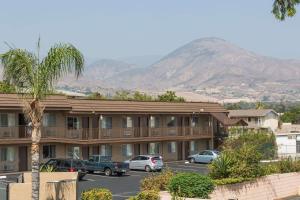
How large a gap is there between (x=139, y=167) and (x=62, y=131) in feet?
23.3

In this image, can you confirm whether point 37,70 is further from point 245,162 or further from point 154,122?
point 154,122

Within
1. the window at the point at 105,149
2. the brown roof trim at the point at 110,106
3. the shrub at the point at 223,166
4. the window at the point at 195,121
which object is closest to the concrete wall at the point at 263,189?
the shrub at the point at 223,166

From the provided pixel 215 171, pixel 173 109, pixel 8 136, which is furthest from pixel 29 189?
pixel 173 109

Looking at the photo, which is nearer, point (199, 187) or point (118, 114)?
point (199, 187)

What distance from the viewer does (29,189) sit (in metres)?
26.2

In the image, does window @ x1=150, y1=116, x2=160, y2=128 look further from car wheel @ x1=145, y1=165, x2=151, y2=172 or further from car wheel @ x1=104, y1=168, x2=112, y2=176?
car wheel @ x1=104, y1=168, x2=112, y2=176

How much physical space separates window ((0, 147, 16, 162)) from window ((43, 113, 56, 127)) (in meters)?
3.55

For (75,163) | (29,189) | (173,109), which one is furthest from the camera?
(173,109)

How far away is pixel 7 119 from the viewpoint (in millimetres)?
51719

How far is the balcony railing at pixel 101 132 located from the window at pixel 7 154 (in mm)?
1204

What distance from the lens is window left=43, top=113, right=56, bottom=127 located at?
5400 cm

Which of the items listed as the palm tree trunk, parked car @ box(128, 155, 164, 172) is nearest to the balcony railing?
parked car @ box(128, 155, 164, 172)

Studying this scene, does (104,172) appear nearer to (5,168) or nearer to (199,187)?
(5,168)

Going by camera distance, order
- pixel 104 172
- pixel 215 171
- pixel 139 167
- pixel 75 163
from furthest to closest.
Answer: pixel 139 167 < pixel 104 172 < pixel 75 163 < pixel 215 171
